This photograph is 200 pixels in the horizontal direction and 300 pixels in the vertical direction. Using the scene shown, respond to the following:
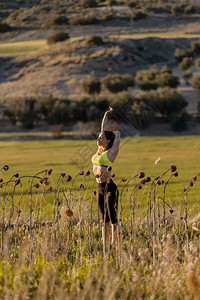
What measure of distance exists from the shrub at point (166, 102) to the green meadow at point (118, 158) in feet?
39.0

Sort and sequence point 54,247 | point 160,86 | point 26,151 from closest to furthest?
point 54,247 → point 26,151 → point 160,86

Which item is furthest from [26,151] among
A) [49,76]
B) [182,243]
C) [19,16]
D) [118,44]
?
[19,16]

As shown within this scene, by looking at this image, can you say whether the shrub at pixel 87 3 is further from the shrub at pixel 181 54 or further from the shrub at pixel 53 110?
the shrub at pixel 53 110

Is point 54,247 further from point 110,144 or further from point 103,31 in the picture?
point 103,31

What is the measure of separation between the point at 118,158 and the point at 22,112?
27.0 m

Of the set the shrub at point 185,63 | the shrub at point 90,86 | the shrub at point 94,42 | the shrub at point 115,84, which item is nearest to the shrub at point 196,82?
the shrub at point 115,84

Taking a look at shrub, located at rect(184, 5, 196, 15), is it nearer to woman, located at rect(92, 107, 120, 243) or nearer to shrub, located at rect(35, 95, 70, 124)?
shrub, located at rect(35, 95, 70, 124)

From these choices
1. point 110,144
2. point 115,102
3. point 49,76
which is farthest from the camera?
point 49,76

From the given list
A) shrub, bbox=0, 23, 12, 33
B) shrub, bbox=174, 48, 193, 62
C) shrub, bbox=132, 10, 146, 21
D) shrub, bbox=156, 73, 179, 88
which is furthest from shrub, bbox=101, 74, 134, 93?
shrub, bbox=0, 23, 12, 33

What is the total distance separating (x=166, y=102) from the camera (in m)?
55.4

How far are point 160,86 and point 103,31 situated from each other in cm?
5427

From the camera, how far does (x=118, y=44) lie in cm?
9400

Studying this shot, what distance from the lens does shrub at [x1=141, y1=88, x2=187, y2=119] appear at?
54031 mm

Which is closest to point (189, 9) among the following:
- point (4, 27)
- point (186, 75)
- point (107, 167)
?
point (4, 27)
